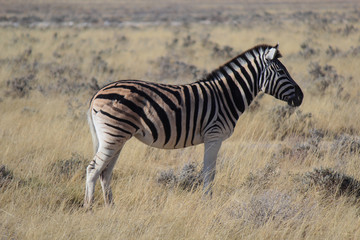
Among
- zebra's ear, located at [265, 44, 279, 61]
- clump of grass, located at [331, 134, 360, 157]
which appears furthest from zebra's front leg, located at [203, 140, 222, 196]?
clump of grass, located at [331, 134, 360, 157]

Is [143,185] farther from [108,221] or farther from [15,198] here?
[15,198]

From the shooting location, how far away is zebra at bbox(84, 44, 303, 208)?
4801mm

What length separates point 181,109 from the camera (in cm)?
510

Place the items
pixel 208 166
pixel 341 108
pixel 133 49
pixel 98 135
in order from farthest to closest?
pixel 133 49 < pixel 341 108 < pixel 208 166 < pixel 98 135

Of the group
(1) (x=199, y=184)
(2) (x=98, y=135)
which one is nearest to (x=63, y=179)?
(2) (x=98, y=135)

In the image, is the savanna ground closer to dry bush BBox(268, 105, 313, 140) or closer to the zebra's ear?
dry bush BBox(268, 105, 313, 140)

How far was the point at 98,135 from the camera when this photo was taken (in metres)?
4.87

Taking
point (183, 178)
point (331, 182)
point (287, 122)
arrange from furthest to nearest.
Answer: point (287, 122), point (183, 178), point (331, 182)

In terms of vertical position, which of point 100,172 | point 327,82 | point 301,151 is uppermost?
point 327,82

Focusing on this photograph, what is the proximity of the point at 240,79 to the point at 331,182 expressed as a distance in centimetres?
169

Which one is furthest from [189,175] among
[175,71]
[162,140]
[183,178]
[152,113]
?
[175,71]

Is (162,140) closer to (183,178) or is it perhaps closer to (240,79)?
(183,178)

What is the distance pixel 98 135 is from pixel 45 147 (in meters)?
2.37

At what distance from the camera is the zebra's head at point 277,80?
5449 millimetres
